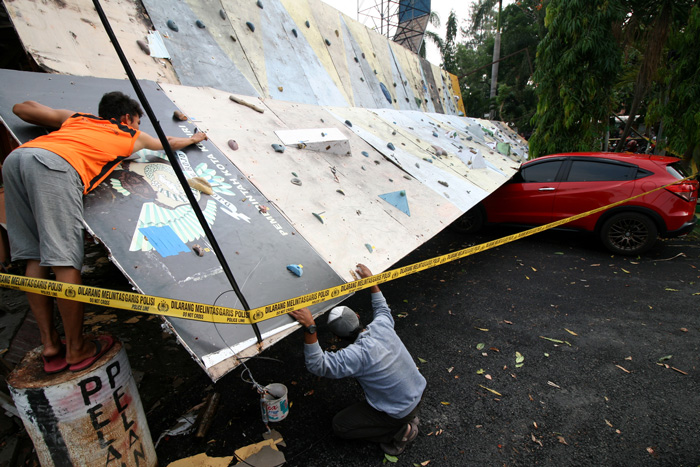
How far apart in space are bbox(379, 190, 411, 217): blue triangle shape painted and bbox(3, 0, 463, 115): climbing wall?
2.37 meters

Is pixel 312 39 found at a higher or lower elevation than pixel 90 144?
higher

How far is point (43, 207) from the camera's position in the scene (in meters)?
1.88

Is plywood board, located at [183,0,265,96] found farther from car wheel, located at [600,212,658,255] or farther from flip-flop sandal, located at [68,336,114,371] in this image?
car wheel, located at [600,212,658,255]

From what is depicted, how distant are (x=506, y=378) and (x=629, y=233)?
4348 millimetres

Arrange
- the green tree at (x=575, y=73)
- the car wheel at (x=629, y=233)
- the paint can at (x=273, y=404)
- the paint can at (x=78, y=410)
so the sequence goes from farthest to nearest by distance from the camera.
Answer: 1. the green tree at (x=575, y=73)
2. the car wheel at (x=629, y=233)
3. the paint can at (x=273, y=404)
4. the paint can at (x=78, y=410)

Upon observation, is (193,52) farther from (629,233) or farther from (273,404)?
(629,233)

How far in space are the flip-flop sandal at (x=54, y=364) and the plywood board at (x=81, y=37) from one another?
2.54 meters

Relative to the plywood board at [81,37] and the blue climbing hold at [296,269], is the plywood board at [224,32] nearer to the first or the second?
the plywood board at [81,37]

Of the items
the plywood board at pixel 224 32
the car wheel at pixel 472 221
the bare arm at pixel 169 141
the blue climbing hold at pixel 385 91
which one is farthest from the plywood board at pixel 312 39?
the bare arm at pixel 169 141

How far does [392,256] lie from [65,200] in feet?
7.42

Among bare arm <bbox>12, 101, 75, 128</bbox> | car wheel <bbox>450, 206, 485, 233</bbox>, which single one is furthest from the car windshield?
bare arm <bbox>12, 101, 75, 128</bbox>

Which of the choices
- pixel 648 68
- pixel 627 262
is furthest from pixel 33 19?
pixel 648 68

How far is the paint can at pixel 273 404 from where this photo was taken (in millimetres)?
2416

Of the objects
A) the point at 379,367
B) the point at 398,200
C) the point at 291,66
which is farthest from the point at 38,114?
the point at 291,66
